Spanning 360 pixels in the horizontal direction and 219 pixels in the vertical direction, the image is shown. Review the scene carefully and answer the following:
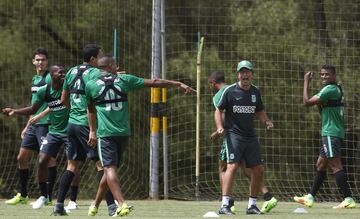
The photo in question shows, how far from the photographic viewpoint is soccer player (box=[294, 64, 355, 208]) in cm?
1462

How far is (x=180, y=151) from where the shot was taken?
19797mm

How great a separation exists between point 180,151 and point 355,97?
11.2 feet

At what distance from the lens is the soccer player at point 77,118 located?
1230cm

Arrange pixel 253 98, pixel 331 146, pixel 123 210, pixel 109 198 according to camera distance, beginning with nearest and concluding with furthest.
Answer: pixel 123 210
pixel 109 198
pixel 253 98
pixel 331 146

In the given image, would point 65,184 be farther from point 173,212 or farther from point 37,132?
point 37,132

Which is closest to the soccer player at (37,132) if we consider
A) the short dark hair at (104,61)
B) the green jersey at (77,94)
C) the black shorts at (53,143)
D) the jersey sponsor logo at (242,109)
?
the black shorts at (53,143)

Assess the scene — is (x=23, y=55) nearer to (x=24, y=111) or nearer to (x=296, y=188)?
(x=296, y=188)

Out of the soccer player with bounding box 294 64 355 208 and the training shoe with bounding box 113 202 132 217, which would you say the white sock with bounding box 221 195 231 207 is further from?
the soccer player with bounding box 294 64 355 208

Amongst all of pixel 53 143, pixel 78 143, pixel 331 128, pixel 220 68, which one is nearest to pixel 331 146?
pixel 331 128

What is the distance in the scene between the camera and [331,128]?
14.8 meters

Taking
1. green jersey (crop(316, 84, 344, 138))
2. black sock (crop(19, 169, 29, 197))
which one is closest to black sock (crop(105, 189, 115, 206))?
black sock (crop(19, 169, 29, 197))

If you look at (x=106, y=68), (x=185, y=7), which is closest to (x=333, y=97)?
(x=106, y=68)

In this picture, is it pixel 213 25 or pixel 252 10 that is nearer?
pixel 213 25

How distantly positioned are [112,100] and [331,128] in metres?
4.22
